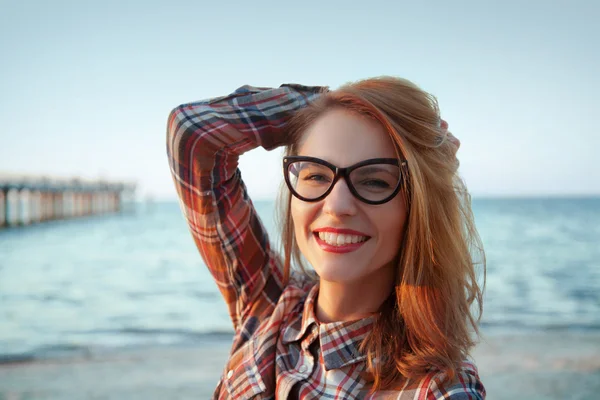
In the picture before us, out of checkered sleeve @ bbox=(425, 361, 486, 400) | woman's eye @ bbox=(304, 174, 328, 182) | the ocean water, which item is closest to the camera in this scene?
checkered sleeve @ bbox=(425, 361, 486, 400)

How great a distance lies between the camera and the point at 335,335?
6.04 feet

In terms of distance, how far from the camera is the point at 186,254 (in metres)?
20.7

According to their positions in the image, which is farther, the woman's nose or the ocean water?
the ocean water

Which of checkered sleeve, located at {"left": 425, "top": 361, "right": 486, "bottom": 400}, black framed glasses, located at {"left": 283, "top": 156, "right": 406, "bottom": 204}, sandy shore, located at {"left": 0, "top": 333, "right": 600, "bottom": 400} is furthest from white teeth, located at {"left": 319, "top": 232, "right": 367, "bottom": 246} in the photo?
sandy shore, located at {"left": 0, "top": 333, "right": 600, "bottom": 400}

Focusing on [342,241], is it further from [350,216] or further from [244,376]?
[244,376]

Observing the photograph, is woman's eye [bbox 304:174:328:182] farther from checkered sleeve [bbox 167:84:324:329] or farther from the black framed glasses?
checkered sleeve [bbox 167:84:324:329]

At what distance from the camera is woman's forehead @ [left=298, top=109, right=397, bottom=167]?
69.2 inches

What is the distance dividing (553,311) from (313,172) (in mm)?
9367

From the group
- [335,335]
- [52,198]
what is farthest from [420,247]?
[52,198]

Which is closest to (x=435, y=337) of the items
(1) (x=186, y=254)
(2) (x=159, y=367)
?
(2) (x=159, y=367)

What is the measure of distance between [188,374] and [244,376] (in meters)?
4.27

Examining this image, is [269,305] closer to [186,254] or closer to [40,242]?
[186,254]

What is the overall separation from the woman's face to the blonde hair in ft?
0.15

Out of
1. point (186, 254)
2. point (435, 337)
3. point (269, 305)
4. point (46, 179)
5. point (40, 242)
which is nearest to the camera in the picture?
point (435, 337)
